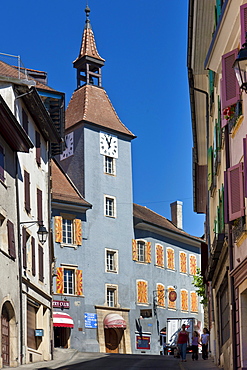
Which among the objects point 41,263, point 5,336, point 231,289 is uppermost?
point 41,263

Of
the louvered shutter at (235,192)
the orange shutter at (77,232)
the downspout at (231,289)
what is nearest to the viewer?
the louvered shutter at (235,192)

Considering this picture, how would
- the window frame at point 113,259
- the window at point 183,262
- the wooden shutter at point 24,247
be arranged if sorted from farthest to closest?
the window at point 183,262
the window frame at point 113,259
the wooden shutter at point 24,247

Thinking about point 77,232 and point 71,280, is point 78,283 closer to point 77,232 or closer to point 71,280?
point 71,280

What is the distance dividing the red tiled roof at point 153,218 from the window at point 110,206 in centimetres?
281

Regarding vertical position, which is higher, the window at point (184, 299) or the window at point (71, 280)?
the window at point (71, 280)

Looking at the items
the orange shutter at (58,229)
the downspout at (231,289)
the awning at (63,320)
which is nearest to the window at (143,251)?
the orange shutter at (58,229)

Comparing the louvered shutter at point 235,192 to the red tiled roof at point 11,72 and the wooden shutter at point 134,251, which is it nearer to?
the red tiled roof at point 11,72

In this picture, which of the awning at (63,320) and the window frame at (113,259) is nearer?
the awning at (63,320)

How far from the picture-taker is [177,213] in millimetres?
67062

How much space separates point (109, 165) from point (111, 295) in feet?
31.2

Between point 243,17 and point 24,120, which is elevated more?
point 24,120

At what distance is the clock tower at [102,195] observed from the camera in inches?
2056

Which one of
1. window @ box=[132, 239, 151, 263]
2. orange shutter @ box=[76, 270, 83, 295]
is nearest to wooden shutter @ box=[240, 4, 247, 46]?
orange shutter @ box=[76, 270, 83, 295]

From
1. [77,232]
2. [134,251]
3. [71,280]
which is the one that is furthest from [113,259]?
[71,280]
